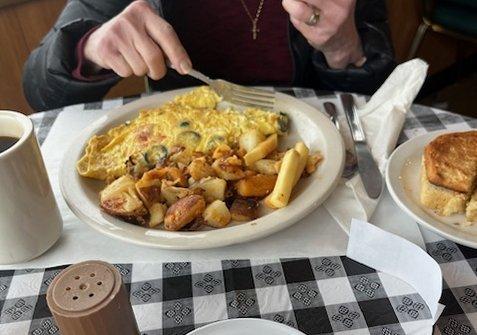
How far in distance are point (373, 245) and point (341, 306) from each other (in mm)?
98

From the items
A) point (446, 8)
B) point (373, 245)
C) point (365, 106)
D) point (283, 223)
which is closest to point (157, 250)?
point (283, 223)

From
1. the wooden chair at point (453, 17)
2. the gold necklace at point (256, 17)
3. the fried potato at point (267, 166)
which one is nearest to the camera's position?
the fried potato at point (267, 166)

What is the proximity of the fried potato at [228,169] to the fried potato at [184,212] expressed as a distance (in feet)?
0.23

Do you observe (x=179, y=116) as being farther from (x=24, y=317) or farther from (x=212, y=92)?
(x=24, y=317)

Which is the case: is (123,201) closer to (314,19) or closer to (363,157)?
(363,157)

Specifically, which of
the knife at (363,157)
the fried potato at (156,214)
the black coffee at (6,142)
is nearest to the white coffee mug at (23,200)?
the black coffee at (6,142)

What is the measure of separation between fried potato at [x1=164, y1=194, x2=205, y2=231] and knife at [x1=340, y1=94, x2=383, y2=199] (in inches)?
11.0

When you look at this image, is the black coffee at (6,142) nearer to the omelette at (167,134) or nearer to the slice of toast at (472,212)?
the omelette at (167,134)

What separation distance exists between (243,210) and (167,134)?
0.28 metres

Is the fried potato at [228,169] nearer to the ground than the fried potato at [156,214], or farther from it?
farther from it

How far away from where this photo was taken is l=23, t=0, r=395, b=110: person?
1085mm

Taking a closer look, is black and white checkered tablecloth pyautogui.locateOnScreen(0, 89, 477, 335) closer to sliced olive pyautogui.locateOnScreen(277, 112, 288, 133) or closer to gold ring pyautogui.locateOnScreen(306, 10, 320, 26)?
sliced olive pyautogui.locateOnScreen(277, 112, 288, 133)

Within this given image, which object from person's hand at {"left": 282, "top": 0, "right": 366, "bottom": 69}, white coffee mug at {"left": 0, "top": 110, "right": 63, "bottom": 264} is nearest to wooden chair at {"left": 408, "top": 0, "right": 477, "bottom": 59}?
person's hand at {"left": 282, "top": 0, "right": 366, "bottom": 69}

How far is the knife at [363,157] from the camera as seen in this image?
87 centimetres
